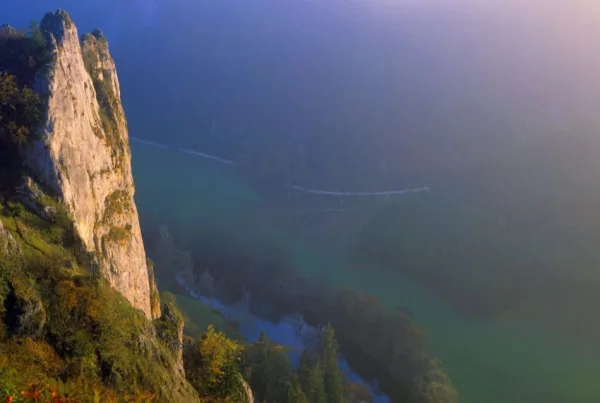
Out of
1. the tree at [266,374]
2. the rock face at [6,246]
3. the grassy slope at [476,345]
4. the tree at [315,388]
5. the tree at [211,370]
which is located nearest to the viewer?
the rock face at [6,246]

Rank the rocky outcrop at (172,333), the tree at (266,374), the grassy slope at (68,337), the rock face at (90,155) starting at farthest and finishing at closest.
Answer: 1. the tree at (266,374)
2. the rock face at (90,155)
3. the rocky outcrop at (172,333)
4. the grassy slope at (68,337)

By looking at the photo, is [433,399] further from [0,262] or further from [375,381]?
[0,262]

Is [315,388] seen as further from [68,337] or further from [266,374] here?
[68,337]

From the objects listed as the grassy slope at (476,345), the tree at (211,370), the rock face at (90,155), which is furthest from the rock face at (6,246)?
the grassy slope at (476,345)

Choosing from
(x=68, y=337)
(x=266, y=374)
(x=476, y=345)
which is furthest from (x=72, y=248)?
(x=476, y=345)

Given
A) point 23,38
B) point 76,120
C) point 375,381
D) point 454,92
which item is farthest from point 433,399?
point 454,92

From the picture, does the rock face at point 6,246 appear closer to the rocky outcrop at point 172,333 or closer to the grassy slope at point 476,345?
the rocky outcrop at point 172,333

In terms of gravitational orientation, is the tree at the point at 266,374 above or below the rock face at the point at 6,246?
below

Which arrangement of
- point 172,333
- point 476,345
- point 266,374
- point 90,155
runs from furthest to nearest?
point 476,345, point 266,374, point 90,155, point 172,333

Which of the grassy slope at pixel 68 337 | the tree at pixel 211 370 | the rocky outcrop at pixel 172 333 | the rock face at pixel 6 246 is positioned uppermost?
the rock face at pixel 6 246

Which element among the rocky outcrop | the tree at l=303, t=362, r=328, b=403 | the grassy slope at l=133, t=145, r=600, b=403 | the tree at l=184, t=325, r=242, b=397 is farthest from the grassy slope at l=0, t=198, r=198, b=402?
the grassy slope at l=133, t=145, r=600, b=403
